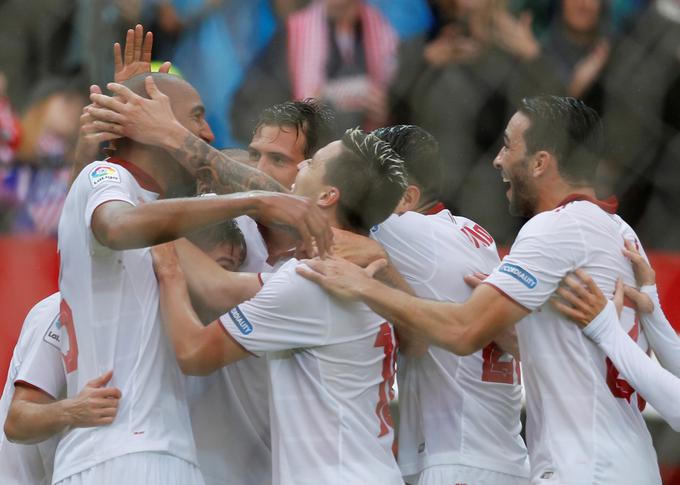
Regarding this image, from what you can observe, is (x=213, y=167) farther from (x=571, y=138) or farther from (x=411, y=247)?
Answer: (x=571, y=138)

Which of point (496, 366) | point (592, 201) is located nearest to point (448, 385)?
point (496, 366)

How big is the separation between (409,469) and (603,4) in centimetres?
132

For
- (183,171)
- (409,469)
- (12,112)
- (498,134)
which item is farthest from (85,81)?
(409,469)

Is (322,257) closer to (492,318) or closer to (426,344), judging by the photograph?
(492,318)

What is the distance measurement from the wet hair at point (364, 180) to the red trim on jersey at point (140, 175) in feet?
1.27

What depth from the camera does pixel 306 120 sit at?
330 centimetres

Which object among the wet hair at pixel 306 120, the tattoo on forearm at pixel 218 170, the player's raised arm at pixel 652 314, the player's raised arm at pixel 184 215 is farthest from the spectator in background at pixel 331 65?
the player's raised arm at pixel 184 215

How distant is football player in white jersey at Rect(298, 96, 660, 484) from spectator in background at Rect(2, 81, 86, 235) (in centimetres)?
124

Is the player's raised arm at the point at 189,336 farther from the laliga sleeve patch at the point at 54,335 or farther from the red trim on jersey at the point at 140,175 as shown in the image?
the laliga sleeve patch at the point at 54,335

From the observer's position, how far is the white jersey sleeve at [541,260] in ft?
9.02

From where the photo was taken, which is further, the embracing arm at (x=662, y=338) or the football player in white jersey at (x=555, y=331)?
the embracing arm at (x=662, y=338)

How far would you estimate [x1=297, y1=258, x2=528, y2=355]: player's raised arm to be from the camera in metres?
2.70

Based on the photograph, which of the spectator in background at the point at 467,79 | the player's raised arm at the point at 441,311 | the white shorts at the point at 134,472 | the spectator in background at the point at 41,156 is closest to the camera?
the white shorts at the point at 134,472

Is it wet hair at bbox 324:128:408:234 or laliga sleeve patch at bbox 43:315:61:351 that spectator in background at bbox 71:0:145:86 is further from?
wet hair at bbox 324:128:408:234
